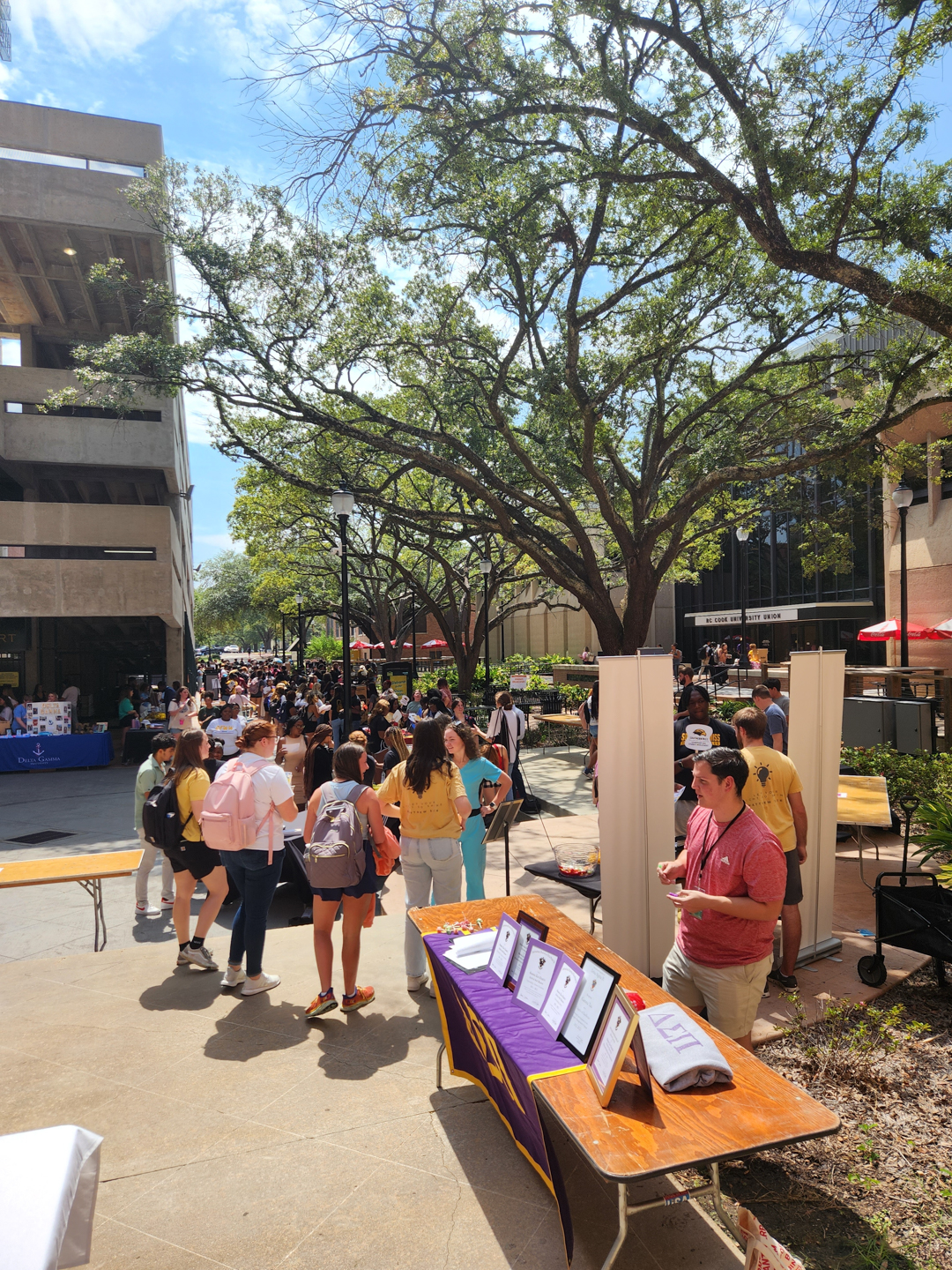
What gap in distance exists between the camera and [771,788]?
4.90m

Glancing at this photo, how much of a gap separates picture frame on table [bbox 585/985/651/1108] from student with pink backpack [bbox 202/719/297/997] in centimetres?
268

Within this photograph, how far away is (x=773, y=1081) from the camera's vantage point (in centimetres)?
273

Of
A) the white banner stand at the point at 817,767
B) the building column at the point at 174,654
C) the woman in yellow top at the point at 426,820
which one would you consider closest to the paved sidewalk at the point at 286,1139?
the woman in yellow top at the point at 426,820

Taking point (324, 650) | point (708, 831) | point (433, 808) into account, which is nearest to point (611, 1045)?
point (708, 831)

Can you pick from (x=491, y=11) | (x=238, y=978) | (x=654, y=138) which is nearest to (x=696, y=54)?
(x=654, y=138)

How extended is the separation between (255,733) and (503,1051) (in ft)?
9.27

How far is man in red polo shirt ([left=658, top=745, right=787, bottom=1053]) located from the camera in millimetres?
3371

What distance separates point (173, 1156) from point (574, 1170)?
1.84 meters

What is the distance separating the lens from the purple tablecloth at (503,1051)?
283cm

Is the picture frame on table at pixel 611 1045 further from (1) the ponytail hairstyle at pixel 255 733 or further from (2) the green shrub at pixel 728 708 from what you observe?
(2) the green shrub at pixel 728 708

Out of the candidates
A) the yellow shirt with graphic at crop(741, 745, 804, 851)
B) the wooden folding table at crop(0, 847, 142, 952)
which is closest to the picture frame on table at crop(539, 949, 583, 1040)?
the yellow shirt with graphic at crop(741, 745, 804, 851)

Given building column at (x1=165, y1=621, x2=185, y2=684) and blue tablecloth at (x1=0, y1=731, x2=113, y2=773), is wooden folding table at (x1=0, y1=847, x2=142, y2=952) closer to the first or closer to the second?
blue tablecloth at (x1=0, y1=731, x2=113, y2=773)

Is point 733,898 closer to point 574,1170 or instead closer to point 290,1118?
point 574,1170

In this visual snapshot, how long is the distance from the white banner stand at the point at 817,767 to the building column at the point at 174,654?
73.7ft
